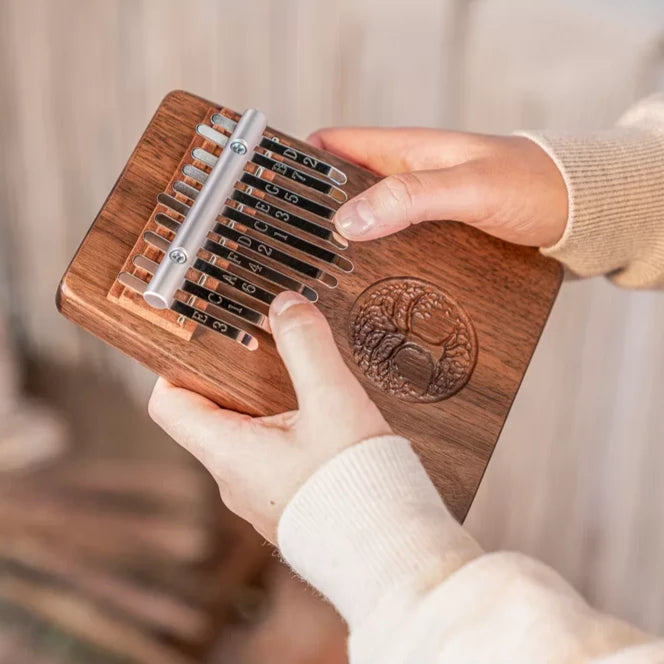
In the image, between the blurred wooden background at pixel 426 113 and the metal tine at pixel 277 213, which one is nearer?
the metal tine at pixel 277 213

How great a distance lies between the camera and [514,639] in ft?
1.22

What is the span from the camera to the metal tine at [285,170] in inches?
21.0

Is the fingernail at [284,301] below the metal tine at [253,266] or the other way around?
below

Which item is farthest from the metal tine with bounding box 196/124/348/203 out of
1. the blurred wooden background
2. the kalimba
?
the blurred wooden background

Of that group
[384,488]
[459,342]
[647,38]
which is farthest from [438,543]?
[647,38]

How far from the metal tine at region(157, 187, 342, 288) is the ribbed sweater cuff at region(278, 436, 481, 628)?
14 cm

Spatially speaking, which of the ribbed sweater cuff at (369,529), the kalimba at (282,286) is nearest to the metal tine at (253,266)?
the kalimba at (282,286)

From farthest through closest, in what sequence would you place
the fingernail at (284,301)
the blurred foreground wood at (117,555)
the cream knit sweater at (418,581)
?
1. the blurred foreground wood at (117,555)
2. the fingernail at (284,301)
3. the cream knit sweater at (418,581)

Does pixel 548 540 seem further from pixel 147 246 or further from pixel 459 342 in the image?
pixel 147 246

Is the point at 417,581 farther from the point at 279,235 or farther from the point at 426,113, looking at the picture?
the point at 426,113

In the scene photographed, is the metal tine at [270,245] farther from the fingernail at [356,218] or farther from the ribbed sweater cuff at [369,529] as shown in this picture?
the ribbed sweater cuff at [369,529]

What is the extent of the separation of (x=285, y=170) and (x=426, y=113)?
45 cm

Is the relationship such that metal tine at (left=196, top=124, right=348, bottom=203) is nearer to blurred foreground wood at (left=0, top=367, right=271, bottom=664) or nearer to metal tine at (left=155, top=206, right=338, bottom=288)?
metal tine at (left=155, top=206, right=338, bottom=288)

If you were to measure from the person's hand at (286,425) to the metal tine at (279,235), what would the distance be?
0.05 meters
